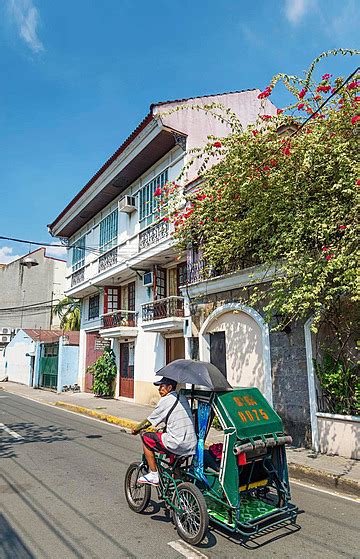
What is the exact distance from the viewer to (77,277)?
2231 centimetres

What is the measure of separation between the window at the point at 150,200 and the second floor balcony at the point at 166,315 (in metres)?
3.17

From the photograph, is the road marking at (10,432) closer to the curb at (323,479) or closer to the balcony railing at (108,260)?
the curb at (323,479)

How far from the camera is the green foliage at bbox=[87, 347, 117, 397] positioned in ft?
60.4

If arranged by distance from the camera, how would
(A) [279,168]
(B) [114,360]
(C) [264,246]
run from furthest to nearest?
(B) [114,360], (C) [264,246], (A) [279,168]

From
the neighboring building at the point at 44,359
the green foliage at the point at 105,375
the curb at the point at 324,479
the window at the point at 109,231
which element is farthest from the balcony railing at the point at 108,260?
the curb at the point at 324,479

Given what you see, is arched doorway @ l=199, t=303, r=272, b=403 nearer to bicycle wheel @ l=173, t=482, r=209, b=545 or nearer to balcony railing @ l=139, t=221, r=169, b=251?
balcony railing @ l=139, t=221, r=169, b=251

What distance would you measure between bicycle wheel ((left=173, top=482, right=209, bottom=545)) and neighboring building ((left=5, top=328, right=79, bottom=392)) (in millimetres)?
19163

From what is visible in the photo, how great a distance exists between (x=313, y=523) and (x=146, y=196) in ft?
43.3

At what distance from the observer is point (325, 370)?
8.57 meters

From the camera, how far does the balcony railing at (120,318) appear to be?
17.0 metres

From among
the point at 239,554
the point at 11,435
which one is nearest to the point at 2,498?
the point at 239,554

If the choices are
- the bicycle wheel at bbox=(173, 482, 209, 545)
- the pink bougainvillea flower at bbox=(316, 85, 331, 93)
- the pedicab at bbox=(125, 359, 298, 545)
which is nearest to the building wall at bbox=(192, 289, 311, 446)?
the pedicab at bbox=(125, 359, 298, 545)

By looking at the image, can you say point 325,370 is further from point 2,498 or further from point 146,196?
point 146,196

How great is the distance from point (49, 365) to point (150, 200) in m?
14.1
